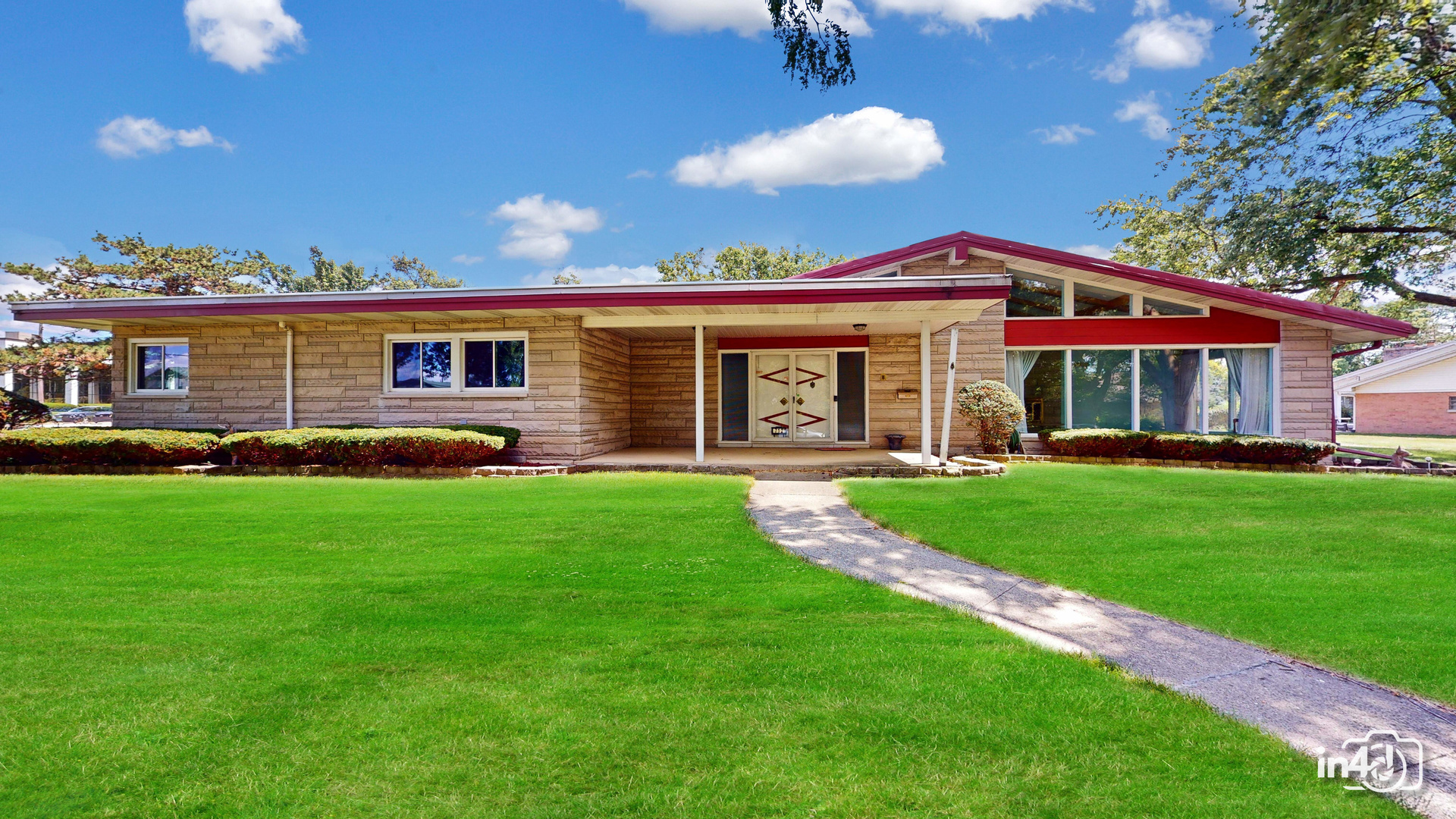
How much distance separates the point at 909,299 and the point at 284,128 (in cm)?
4156

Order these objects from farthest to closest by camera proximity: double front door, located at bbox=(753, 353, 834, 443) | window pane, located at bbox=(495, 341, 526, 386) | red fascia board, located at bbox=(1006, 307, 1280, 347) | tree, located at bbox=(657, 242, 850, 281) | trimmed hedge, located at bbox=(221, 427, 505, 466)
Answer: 1. tree, located at bbox=(657, 242, 850, 281)
2. double front door, located at bbox=(753, 353, 834, 443)
3. red fascia board, located at bbox=(1006, 307, 1280, 347)
4. window pane, located at bbox=(495, 341, 526, 386)
5. trimmed hedge, located at bbox=(221, 427, 505, 466)

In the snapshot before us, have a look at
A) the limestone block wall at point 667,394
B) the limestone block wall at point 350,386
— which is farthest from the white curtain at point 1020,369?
the limestone block wall at point 350,386

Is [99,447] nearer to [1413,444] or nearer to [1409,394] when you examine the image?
[1413,444]

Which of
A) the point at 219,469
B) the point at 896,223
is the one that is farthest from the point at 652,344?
the point at 896,223

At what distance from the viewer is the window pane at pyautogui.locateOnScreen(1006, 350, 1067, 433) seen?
45.2 feet

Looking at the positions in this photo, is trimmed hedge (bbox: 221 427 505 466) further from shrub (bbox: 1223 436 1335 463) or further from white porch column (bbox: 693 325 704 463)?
shrub (bbox: 1223 436 1335 463)

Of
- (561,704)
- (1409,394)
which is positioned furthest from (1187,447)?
(1409,394)

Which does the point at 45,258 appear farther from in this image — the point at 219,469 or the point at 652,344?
the point at 652,344

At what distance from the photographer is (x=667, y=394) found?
1497cm

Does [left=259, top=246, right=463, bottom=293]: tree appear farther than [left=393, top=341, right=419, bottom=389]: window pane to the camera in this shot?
Yes

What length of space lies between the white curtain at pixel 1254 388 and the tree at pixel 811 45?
1198 centimetres

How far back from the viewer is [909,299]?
10.1 meters

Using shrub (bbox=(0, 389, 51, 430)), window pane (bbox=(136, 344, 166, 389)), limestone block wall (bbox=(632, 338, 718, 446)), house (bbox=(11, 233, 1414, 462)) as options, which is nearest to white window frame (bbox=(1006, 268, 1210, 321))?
house (bbox=(11, 233, 1414, 462))

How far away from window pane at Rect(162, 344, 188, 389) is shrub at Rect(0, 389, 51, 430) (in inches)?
110
